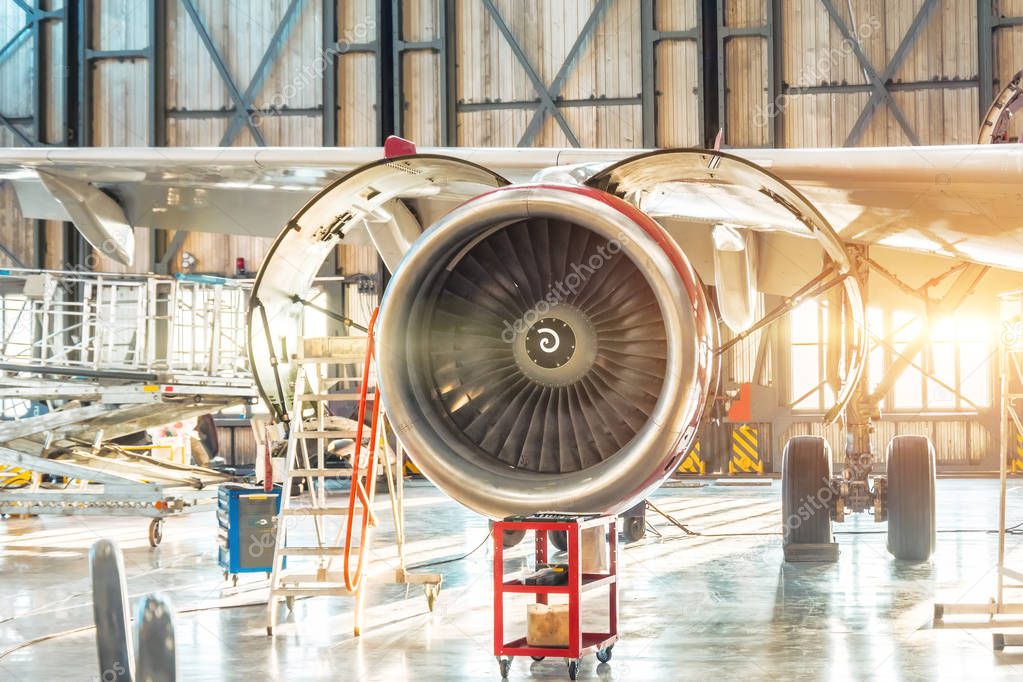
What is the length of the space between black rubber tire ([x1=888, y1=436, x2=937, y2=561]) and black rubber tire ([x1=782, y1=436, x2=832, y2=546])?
21.5 inches

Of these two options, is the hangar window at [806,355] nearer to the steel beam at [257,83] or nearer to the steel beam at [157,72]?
the steel beam at [257,83]

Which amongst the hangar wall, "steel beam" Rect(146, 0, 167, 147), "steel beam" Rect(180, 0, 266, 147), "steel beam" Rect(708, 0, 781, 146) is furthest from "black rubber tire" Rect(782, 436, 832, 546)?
"steel beam" Rect(146, 0, 167, 147)

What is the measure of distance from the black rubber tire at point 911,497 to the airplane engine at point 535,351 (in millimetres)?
5553

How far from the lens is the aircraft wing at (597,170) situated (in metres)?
5.33

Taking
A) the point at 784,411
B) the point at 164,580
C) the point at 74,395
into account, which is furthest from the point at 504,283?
the point at 784,411

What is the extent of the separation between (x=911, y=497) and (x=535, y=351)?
597cm

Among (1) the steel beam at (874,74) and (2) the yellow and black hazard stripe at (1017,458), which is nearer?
(1) the steel beam at (874,74)

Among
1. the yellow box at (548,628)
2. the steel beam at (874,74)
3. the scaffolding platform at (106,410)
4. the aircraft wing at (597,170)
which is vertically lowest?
the yellow box at (548,628)

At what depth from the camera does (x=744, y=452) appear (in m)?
21.9

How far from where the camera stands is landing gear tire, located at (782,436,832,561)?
9.91 meters

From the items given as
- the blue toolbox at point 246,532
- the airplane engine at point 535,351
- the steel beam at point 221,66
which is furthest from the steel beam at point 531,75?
the airplane engine at point 535,351

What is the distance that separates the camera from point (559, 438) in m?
4.79

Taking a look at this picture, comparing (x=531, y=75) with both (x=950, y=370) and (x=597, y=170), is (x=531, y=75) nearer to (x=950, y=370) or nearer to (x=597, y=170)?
(x=950, y=370)

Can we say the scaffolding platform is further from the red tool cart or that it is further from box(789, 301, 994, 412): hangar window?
box(789, 301, 994, 412): hangar window
